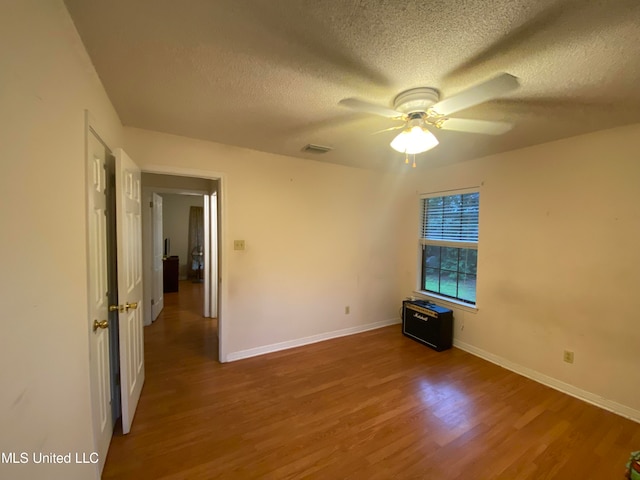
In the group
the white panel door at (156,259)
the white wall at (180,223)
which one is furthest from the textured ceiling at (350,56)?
the white wall at (180,223)

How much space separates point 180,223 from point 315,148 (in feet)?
20.8

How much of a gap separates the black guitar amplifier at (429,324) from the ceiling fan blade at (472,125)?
216 cm

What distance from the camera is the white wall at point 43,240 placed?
756mm

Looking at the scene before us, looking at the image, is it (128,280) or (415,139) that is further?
(128,280)

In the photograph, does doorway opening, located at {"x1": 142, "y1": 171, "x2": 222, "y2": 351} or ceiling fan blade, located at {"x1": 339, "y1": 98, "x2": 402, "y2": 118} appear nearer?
ceiling fan blade, located at {"x1": 339, "y1": 98, "x2": 402, "y2": 118}

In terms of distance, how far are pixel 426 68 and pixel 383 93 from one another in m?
0.32

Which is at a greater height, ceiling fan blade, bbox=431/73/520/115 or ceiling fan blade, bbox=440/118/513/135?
ceiling fan blade, bbox=440/118/513/135

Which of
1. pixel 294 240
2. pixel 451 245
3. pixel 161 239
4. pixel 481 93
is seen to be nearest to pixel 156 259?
pixel 161 239

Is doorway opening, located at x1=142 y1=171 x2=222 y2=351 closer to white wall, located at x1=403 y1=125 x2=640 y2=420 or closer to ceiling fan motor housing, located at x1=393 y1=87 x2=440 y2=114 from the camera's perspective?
ceiling fan motor housing, located at x1=393 y1=87 x2=440 y2=114

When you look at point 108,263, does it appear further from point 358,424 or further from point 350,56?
point 358,424

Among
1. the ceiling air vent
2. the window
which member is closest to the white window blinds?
the window

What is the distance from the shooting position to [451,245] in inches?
144

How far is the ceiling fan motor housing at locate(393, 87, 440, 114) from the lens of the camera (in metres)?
1.68

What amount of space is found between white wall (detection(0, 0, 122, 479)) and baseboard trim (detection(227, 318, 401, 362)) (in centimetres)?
175
